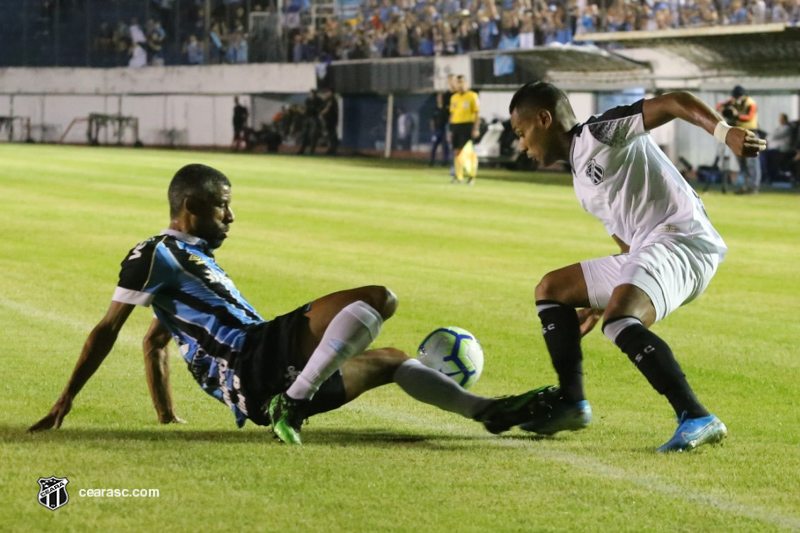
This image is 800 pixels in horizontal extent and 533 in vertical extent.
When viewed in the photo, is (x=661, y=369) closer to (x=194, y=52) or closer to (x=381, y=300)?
(x=381, y=300)

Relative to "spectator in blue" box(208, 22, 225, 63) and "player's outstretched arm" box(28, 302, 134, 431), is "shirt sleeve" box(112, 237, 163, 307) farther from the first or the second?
"spectator in blue" box(208, 22, 225, 63)

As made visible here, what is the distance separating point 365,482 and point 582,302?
1.53 m

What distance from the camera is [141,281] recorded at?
17.6ft

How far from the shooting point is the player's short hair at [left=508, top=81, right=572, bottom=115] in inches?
231

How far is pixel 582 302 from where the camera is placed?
577cm

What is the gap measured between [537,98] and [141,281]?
192 cm

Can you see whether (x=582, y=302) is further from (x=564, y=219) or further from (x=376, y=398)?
(x=564, y=219)

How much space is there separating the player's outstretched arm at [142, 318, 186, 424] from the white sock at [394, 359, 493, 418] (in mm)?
1054

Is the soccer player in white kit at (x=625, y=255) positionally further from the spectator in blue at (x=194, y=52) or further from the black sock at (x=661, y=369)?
the spectator in blue at (x=194, y=52)

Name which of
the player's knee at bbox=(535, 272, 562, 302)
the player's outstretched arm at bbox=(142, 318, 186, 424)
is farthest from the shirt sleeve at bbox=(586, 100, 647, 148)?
the player's outstretched arm at bbox=(142, 318, 186, 424)

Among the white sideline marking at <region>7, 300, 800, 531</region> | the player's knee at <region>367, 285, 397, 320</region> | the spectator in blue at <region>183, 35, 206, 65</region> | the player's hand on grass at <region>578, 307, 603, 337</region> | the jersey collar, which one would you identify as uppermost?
the spectator in blue at <region>183, 35, 206, 65</region>

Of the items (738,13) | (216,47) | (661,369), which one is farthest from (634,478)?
(216,47)

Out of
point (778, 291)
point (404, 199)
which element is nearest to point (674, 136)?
point (404, 199)

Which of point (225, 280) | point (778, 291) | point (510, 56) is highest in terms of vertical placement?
point (510, 56)
